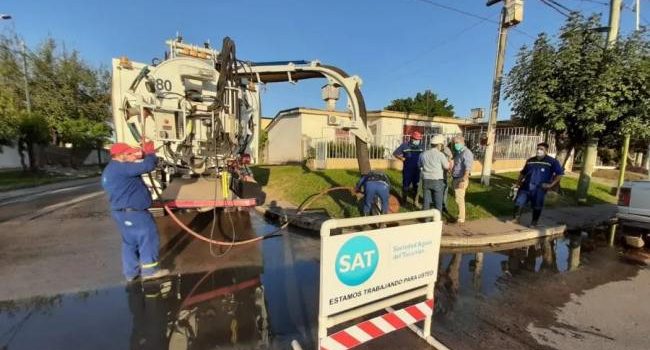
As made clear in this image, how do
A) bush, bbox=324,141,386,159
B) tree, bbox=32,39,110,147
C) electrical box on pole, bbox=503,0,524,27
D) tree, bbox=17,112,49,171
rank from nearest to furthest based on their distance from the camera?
electrical box on pole, bbox=503,0,524,27, bush, bbox=324,141,386,159, tree, bbox=17,112,49,171, tree, bbox=32,39,110,147

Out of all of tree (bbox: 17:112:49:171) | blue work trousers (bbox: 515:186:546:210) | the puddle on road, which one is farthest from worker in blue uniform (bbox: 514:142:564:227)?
tree (bbox: 17:112:49:171)

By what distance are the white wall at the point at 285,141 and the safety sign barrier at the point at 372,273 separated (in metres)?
18.2

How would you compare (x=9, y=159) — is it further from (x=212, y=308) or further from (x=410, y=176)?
(x=212, y=308)

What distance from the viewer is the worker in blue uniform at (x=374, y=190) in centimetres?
596

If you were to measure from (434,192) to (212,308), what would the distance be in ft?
14.8

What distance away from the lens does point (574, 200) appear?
10.6 m

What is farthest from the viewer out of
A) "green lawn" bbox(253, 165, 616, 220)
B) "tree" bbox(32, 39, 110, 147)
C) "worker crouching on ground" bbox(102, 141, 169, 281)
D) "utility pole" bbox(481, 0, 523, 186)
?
"tree" bbox(32, 39, 110, 147)

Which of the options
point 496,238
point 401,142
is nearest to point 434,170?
point 496,238

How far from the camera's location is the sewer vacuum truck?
21.2ft

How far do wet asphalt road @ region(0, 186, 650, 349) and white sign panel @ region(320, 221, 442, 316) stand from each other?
2.09 feet

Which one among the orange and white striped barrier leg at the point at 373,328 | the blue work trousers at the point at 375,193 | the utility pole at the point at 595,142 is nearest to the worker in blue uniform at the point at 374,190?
the blue work trousers at the point at 375,193

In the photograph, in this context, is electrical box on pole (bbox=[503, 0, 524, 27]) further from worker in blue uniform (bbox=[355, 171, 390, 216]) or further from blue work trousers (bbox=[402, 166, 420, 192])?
worker in blue uniform (bbox=[355, 171, 390, 216])

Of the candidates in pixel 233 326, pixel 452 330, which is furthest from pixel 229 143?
pixel 452 330

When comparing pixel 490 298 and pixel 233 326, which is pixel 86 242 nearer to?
pixel 233 326
